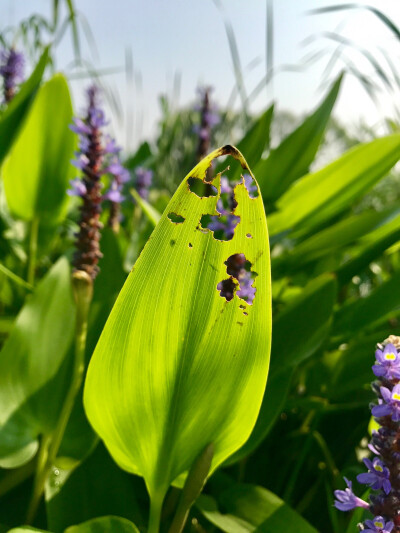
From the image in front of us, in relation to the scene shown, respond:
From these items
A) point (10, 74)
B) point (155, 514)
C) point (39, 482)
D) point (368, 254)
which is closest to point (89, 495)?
point (39, 482)

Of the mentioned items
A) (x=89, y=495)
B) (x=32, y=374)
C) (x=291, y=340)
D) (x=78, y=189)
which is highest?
(x=78, y=189)

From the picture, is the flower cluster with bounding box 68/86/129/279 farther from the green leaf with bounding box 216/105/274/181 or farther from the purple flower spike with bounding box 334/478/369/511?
the purple flower spike with bounding box 334/478/369/511

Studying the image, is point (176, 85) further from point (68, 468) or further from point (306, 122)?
point (68, 468)

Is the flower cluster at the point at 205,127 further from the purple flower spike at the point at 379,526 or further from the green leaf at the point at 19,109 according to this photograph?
the purple flower spike at the point at 379,526

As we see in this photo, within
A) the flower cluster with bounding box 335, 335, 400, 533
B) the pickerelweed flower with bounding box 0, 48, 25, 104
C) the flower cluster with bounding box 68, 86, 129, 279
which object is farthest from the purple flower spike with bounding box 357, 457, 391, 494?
the pickerelweed flower with bounding box 0, 48, 25, 104

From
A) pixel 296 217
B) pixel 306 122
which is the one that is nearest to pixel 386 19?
pixel 306 122

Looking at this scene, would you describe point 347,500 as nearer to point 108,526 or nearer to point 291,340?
point 108,526

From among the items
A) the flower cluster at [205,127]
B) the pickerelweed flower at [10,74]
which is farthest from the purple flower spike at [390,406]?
the pickerelweed flower at [10,74]
